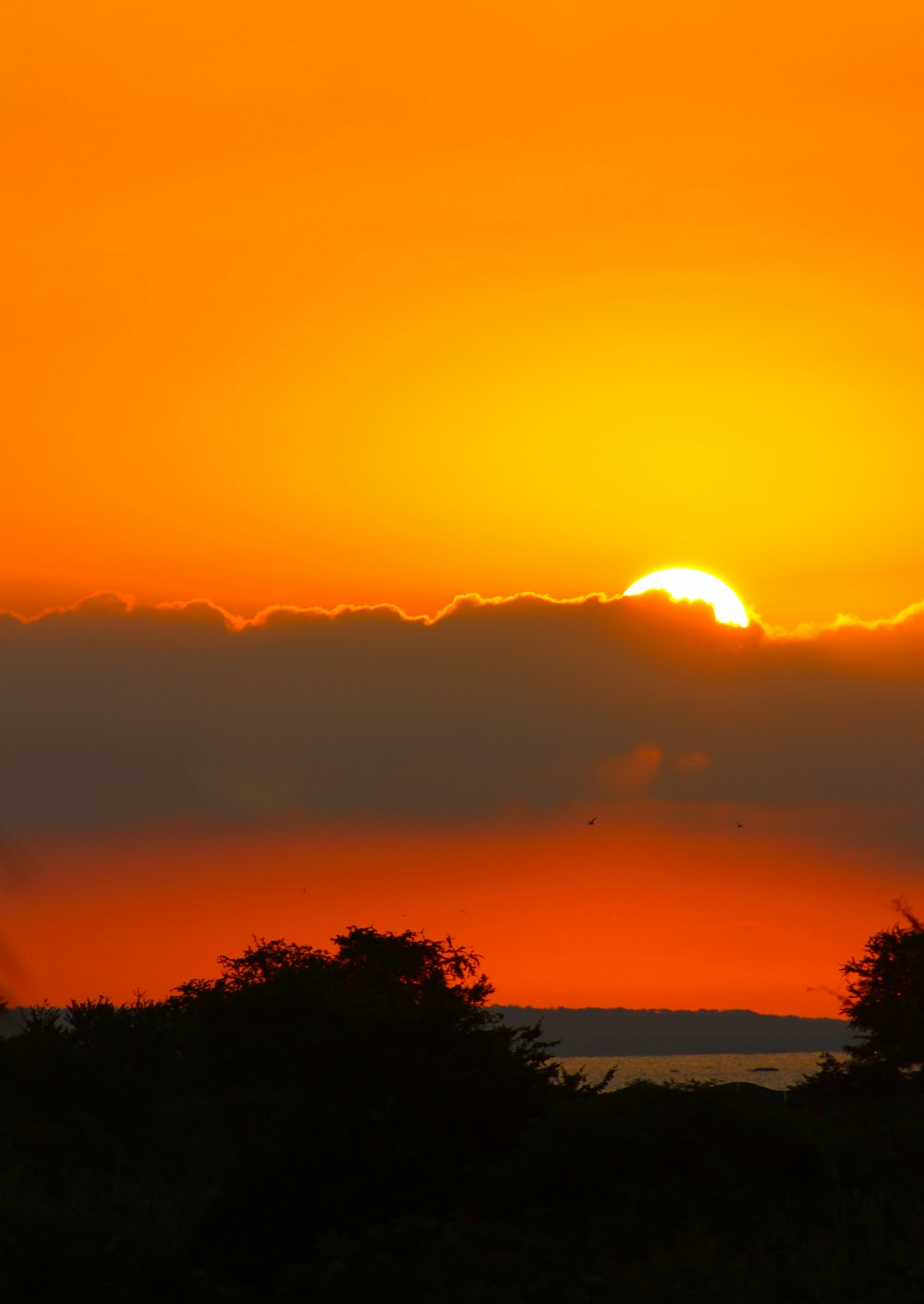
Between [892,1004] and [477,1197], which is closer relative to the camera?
[477,1197]

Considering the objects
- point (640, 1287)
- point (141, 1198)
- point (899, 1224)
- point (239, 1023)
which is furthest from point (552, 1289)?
point (239, 1023)

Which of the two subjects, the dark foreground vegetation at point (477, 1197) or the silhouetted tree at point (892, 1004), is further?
the silhouetted tree at point (892, 1004)

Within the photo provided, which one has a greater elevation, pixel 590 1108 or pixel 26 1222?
pixel 590 1108

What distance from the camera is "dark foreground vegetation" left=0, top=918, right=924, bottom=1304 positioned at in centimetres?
2742

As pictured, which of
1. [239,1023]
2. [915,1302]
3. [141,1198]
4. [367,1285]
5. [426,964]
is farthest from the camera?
[426,964]

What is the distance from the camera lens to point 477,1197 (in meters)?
33.7

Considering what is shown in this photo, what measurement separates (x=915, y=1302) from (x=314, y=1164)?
15.2 metres

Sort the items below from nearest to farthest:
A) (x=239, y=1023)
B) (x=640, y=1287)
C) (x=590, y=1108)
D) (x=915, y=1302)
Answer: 1. (x=915, y=1302)
2. (x=640, y=1287)
3. (x=590, y=1108)
4. (x=239, y=1023)

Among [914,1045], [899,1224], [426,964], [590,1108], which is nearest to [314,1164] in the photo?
[590,1108]

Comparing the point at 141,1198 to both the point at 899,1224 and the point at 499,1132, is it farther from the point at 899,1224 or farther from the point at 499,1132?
the point at 899,1224

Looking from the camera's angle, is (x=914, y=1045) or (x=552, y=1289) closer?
(x=552, y=1289)

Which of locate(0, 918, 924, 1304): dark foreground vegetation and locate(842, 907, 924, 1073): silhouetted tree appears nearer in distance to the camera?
locate(0, 918, 924, 1304): dark foreground vegetation

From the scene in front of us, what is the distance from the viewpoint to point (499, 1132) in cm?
3750

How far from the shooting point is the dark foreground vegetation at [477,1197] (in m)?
27.4
